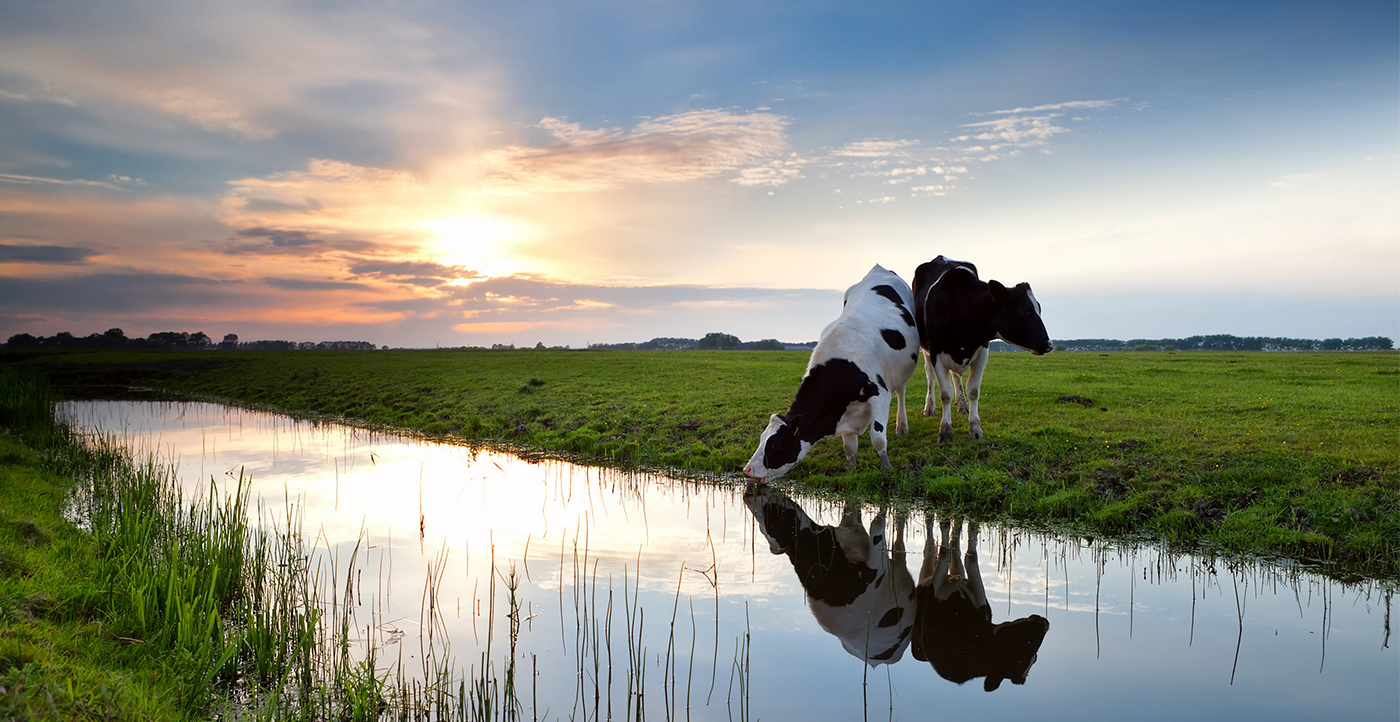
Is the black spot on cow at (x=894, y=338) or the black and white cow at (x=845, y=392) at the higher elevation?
the black spot on cow at (x=894, y=338)

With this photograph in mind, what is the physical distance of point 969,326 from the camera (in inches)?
535

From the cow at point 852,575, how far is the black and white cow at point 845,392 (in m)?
0.89

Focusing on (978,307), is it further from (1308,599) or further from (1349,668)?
(1349,668)

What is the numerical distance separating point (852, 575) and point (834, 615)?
112 cm

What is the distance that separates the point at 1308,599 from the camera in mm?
7277

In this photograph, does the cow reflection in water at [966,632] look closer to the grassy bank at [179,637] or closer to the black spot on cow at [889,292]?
the grassy bank at [179,637]

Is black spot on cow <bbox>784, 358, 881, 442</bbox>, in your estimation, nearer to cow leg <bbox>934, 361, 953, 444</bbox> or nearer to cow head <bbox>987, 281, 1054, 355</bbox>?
cow leg <bbox>934, 361, 953, 444</bbox>

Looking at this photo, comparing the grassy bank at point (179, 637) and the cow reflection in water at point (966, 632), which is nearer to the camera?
the grassy bank at point (179, 637)

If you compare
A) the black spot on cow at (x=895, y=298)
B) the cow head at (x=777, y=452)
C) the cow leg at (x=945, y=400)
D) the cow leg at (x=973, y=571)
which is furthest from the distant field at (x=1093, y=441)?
the black spot on cow at (x=895, y=298)

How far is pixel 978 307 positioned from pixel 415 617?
34.8 ft

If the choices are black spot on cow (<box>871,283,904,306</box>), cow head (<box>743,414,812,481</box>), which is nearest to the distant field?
cow head (<box>743,414,812,481</box>)

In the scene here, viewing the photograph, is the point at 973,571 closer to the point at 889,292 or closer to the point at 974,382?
the point at 974,382

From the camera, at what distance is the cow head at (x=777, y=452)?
456 inches

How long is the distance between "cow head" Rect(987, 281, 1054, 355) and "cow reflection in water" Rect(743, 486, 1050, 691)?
4.43 metres
